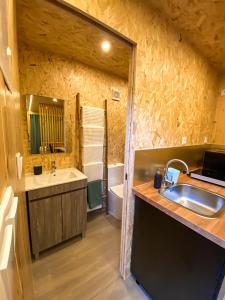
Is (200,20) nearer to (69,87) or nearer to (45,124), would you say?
(69,87)

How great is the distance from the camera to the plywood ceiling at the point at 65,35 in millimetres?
1134

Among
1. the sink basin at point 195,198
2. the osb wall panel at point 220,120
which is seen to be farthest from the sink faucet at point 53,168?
the osb wall panel at point 220,120

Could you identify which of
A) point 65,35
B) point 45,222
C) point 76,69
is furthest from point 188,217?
point 76,69

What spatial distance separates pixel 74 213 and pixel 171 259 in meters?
1.16

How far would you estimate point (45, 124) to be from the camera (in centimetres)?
188

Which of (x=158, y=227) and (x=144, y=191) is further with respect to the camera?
(x=144, y=191)

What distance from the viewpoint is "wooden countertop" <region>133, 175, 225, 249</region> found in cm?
80

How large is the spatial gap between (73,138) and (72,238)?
135 cm

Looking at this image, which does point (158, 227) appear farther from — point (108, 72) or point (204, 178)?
point (108, 72)

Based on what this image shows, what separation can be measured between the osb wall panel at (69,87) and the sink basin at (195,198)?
52.7 inches

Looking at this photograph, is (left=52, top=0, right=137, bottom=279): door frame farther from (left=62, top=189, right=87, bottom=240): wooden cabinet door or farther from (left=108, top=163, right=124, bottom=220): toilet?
(left=108, top=163, right=124, bottom=220): toilet

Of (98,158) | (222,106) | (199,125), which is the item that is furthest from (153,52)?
(222,106)

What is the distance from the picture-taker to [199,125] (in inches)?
82.9

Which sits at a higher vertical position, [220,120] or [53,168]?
[220,120]
